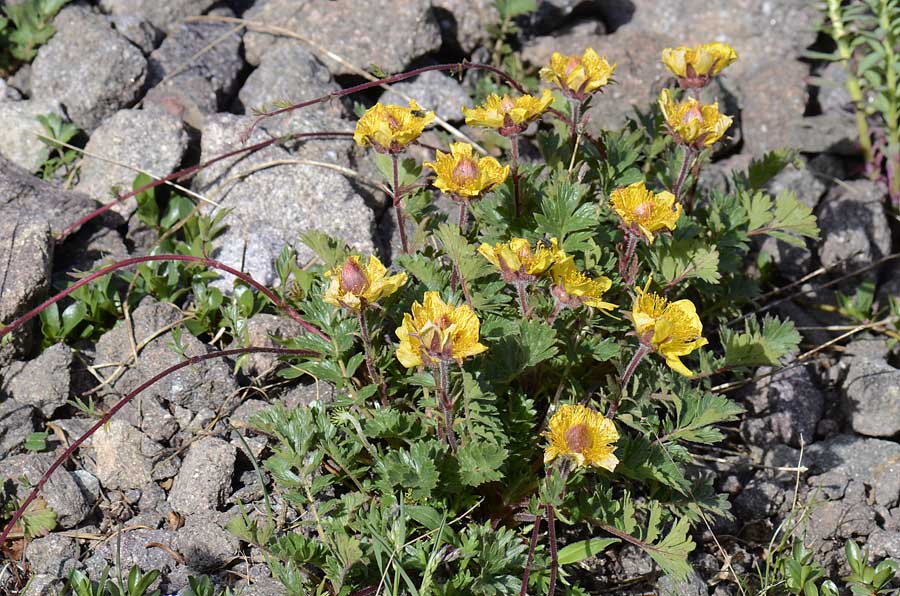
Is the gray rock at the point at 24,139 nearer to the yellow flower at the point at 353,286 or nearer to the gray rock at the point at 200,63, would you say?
the gray rock at the point at 200,63

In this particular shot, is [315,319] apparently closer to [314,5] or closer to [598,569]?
[598,569]

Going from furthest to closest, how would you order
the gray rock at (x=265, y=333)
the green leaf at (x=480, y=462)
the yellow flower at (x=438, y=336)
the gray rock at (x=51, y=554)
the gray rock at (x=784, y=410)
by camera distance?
the gray rock at (x=784, y=410)
the gray rock at (x=265, y=333)
the gray rock at (x=51, y=554)
the green leaf at (x=480, y=462)
the yellow flower at (x=438, y=336)

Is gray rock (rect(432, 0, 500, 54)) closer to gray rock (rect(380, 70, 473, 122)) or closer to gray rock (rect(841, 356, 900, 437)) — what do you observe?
gray rock (rect(380, 70, 473, 122))

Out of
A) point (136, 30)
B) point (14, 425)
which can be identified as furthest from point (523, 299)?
point (136, 30)

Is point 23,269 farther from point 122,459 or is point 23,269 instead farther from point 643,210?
point 643,210

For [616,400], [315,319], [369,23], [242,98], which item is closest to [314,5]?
[369,23]

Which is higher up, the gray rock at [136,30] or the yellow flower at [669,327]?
the gray rock at [136,30]

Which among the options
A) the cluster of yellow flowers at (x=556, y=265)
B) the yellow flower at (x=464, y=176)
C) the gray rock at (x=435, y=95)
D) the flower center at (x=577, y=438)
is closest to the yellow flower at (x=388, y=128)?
the cluster of yellow flowers at (x=556, y=265)

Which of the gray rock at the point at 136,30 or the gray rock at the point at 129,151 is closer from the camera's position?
the gray rock at the point at 129,151
